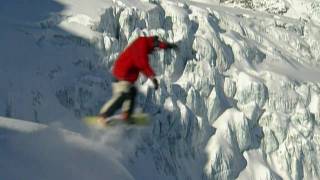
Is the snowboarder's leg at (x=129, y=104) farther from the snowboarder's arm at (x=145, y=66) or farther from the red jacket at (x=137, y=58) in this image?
the snowboarder's arm at (x=145, y=66)

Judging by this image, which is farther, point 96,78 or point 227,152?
point 227,152

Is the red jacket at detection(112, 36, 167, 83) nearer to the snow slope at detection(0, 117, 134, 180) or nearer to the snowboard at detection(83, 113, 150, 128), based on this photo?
the snowboard at detection(83, 113, 150, 128)

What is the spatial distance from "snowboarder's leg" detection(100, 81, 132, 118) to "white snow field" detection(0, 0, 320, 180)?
52168 millimetres

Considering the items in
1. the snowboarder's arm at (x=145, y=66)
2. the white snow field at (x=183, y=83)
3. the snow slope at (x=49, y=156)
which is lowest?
the white snow field at (x=183, y=83)

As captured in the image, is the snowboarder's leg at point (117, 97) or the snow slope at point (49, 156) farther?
the snowboarder's leg at point (117, 97)

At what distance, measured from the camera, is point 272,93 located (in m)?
92.8

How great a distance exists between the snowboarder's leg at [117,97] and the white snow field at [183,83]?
171 feet

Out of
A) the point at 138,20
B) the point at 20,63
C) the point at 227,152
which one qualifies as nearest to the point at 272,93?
the point at 227,152

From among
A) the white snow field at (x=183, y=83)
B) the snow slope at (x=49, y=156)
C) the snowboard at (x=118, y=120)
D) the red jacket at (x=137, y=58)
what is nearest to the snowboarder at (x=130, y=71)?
the red jacket at (x=137, y=58)

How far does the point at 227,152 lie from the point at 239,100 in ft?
25.4

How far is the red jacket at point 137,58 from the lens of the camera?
63.8ft

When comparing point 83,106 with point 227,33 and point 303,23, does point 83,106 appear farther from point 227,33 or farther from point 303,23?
→ point 303,23

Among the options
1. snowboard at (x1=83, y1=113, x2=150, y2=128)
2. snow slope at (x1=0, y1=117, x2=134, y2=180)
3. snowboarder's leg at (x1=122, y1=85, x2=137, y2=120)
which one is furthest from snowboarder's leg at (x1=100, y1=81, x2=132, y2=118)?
snow slope at (x1=0, y1=117, x2=134, y2=180)

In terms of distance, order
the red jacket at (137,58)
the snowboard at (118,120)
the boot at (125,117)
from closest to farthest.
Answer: the red jacket at (137,58) < the boot at (125,117) < the snowboard at (118,120)
